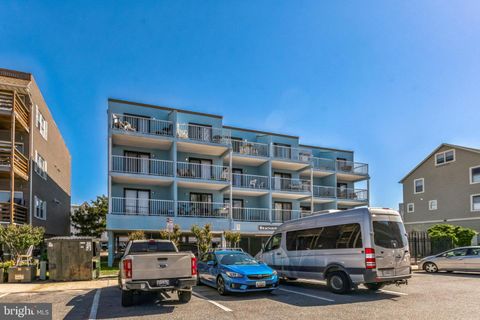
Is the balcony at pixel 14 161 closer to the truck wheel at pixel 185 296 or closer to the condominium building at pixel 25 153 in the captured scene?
the condominium building at pixel 25 153

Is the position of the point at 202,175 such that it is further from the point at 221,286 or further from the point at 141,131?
the point at 221,286

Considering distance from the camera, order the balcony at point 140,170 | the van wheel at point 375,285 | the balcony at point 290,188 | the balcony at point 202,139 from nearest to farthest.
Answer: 1. the van wheel at point 375,285
2. the balcony at point 140,170
3. the balcony at point 202,139
4. the balcony at point 290,188

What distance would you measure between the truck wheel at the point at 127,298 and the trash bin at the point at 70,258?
266 inches

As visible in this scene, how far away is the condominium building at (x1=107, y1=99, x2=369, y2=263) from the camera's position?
22359 mm

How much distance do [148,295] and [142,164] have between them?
1360 cm

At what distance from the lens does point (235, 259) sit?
12.3 m

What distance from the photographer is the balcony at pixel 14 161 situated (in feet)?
63.7

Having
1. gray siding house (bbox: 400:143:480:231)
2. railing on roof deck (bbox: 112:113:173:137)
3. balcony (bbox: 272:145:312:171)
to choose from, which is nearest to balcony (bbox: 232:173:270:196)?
balcony (bbox: 272:145:312:171)

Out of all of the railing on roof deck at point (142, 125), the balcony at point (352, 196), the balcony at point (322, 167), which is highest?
the railing on roof deck at point (142, 125)

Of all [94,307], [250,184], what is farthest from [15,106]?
[250,184]

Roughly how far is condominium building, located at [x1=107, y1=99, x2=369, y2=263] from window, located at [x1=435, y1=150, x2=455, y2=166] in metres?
10.9

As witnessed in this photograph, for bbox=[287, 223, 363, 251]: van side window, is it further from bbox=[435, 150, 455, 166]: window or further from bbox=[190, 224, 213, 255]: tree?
bbox=[435, 150, 455, 166]: window

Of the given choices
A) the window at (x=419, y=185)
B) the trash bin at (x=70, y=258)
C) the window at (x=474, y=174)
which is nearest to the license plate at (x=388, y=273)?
the trash bin at (x=70, y=258)

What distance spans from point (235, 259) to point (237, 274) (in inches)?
58.8
